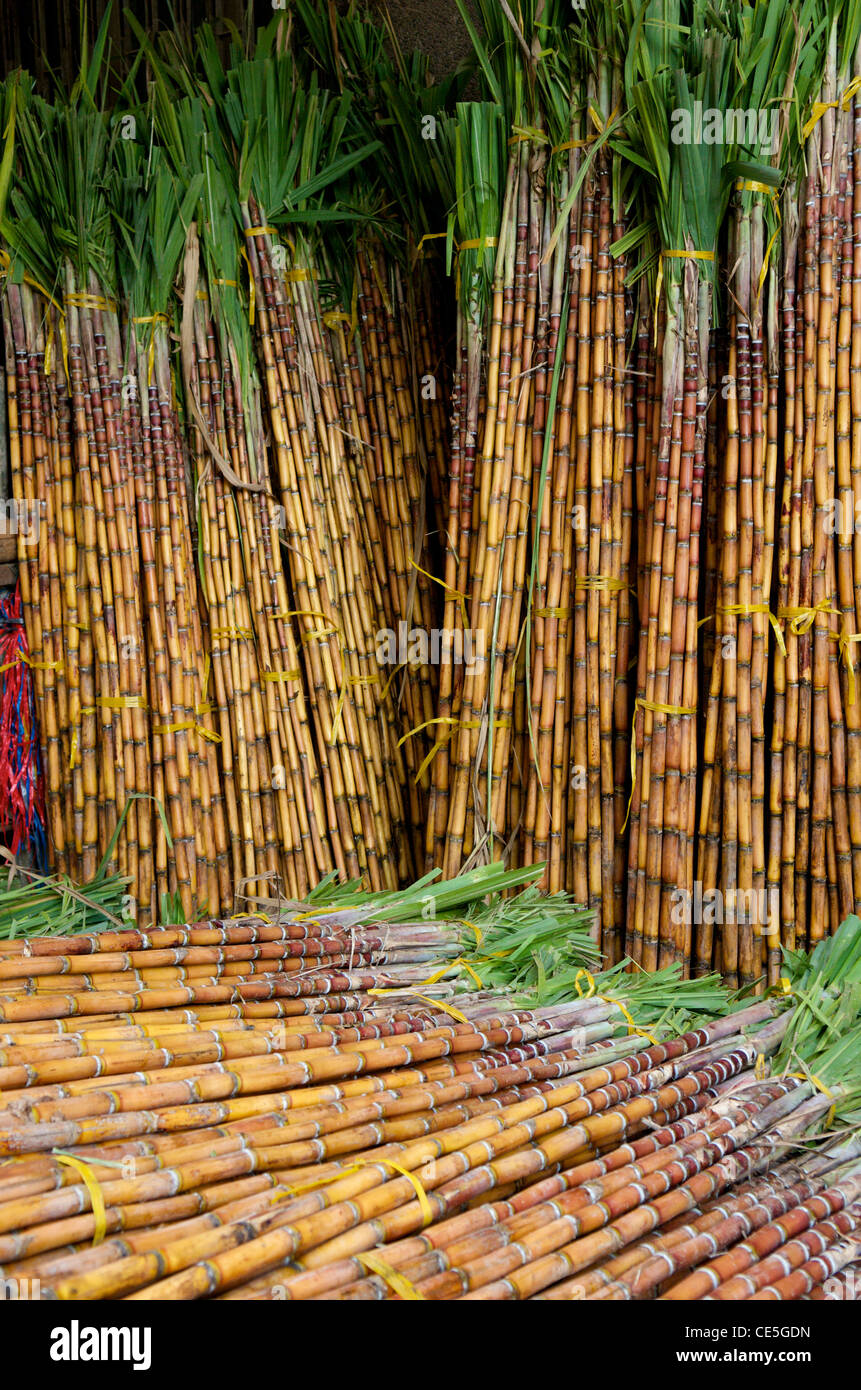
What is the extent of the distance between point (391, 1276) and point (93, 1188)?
44 cm

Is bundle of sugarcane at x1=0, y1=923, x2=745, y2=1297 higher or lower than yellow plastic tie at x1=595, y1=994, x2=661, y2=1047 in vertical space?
higher

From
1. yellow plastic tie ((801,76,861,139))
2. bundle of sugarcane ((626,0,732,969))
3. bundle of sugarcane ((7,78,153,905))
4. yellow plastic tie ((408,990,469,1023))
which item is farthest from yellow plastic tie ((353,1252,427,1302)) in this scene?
yellow plastic tie ((801,76,861,139))

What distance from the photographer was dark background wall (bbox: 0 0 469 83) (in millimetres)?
4230

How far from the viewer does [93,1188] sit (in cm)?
161

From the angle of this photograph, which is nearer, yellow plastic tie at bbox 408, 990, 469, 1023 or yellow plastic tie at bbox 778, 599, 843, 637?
yellow plastic tie at bbox 408, 990, 469, 1023

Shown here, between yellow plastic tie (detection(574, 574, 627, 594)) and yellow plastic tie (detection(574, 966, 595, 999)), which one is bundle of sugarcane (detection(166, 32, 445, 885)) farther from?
yellow plastic tie (detection(574, 966, 595, 999))

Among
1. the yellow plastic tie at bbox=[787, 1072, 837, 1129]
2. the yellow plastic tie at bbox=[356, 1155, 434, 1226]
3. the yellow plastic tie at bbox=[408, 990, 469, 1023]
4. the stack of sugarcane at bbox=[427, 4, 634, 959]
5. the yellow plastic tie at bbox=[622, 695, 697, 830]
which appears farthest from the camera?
the stack of sugarcane at bbox=[427, 4, 634, 959]

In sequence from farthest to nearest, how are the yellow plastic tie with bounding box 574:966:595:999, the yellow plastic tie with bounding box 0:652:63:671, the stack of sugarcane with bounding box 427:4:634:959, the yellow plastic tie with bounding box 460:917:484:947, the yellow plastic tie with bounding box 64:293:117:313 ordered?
the yellow plastic tie with bounding box 0:652:63:671
the yellow plastic tie with bounding box 64:293:117:313
the stack of sugarcane with bounding box 427:4:634:959
the yellow plastic tie with bounding box 460:917:484:947
the yellow plastic tie with bounding box 574:966:595:999

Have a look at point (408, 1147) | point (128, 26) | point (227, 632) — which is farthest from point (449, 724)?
point (128, 26)

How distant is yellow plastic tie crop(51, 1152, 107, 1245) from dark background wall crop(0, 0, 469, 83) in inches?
159

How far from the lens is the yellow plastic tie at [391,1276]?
1.58m

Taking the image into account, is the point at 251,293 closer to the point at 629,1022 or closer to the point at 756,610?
the point at 756,610
